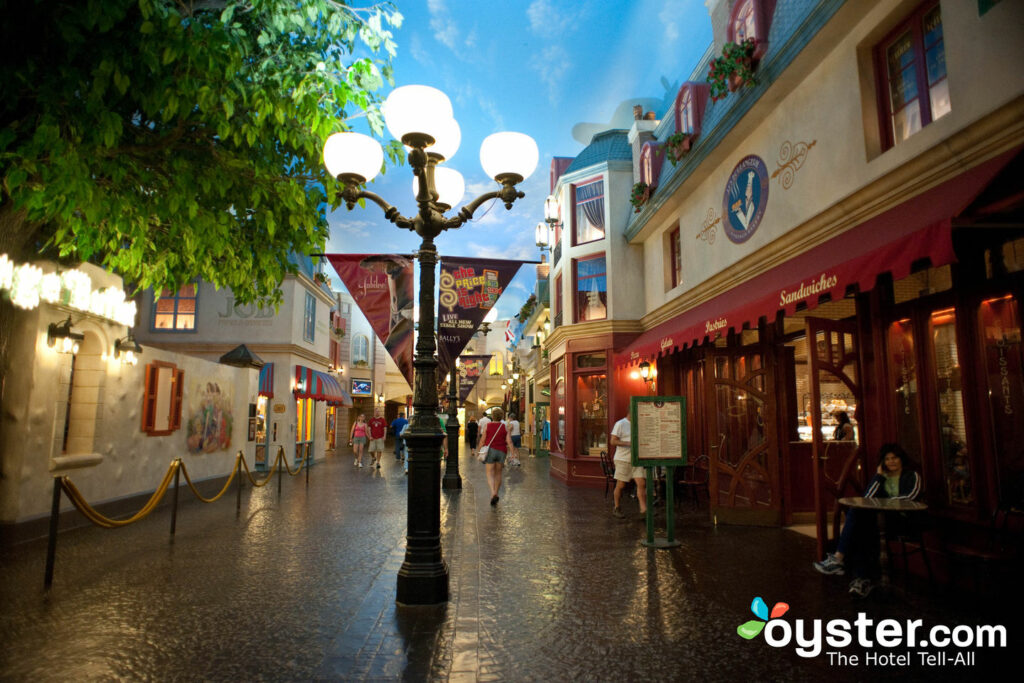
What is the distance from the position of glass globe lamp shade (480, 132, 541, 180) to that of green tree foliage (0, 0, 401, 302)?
5.63ft

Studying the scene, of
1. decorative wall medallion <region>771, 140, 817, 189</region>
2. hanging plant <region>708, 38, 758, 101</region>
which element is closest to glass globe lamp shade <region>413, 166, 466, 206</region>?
decorative wall medallion <region>771, 140, 817, 189</region>

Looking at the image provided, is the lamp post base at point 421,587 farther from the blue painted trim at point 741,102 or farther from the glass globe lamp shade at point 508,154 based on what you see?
the blue painted trim at point 741,102

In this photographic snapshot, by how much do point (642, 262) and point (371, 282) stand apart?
34.2 feet

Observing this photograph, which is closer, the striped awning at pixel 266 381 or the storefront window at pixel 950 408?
the storefront window at pixel 950 408

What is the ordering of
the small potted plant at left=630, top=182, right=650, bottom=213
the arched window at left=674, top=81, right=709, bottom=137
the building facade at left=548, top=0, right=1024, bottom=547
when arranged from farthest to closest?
the small potted plant at left=630, top=182, right=650, bottom=213, the arched window at left=674, top=81, right=709, bottom=137, the building facade at left=548, top=0, right=1024, bottom=547

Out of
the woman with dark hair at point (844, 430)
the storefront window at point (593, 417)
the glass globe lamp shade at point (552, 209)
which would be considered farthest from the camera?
the glass globe lamp shade at point (552, 209)

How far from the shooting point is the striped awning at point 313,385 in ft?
72.9

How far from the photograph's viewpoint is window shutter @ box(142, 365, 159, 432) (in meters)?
11.3

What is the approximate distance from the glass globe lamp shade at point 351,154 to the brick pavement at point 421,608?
394 centimetres

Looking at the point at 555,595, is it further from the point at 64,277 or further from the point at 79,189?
the point at 64,277

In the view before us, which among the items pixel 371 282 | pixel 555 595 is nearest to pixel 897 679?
pixel 555 595

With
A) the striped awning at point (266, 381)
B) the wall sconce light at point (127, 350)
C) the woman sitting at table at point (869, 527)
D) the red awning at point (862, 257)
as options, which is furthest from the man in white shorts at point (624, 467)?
the striped awning at point (266, 381)

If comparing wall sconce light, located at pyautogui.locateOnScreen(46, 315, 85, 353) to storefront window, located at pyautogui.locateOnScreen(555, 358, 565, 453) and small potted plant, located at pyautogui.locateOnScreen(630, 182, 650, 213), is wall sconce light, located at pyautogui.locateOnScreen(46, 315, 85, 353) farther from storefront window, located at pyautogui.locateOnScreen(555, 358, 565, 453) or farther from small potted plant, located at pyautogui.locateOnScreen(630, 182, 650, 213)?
storefront window, located at pyautogui.locateOnScreen(555, 358, 565, 453)

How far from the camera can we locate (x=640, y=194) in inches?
565
